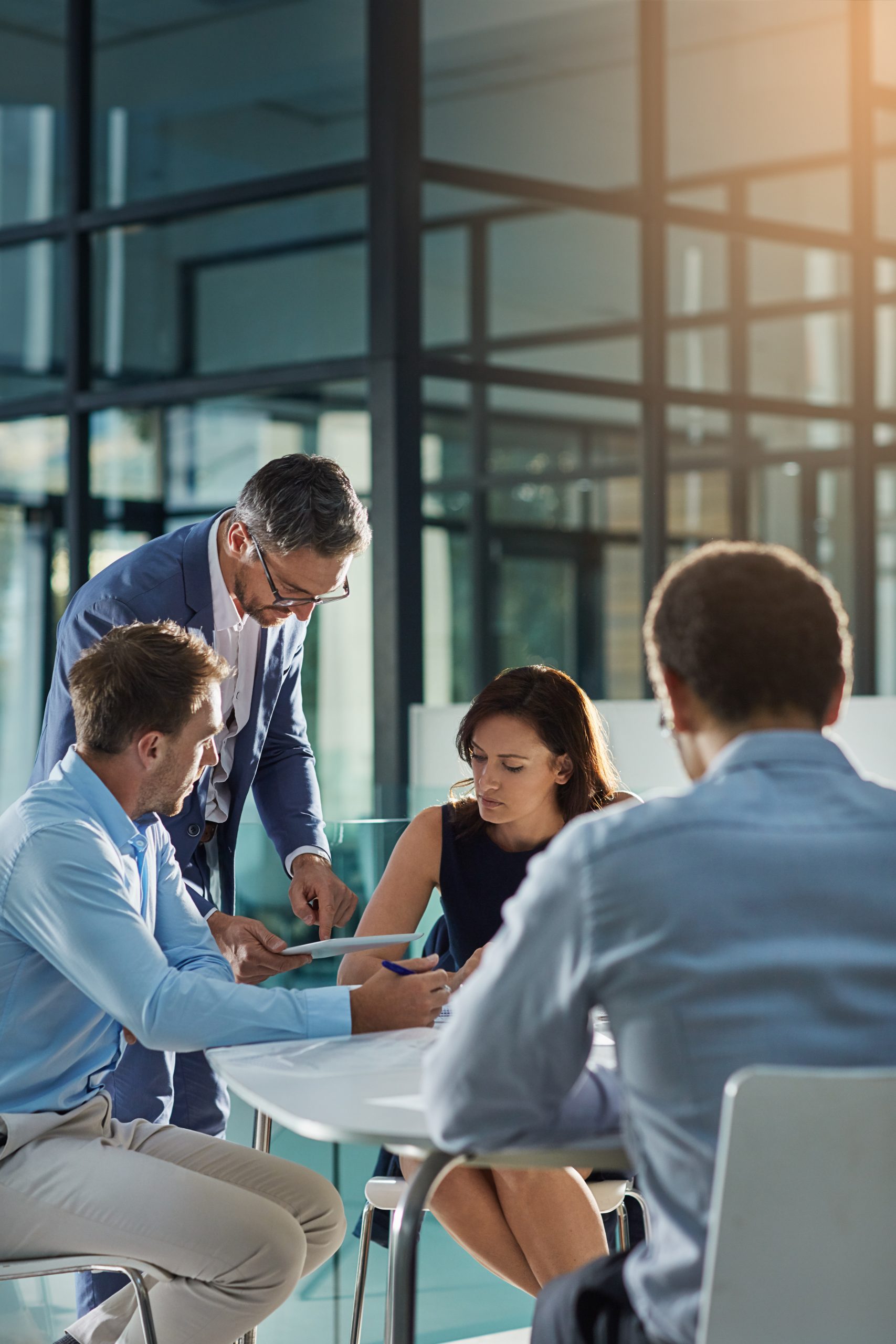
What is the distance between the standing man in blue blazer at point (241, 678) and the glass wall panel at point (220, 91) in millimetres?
4549

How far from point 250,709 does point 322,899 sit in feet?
1.16

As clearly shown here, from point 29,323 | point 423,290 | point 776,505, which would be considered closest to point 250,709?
point 423,290

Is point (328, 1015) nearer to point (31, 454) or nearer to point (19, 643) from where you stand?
point (31, 454)

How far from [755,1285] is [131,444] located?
544 centimetres

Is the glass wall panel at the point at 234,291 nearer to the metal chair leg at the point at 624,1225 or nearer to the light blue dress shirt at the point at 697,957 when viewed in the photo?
the metal chair leg at the point at 624,1225

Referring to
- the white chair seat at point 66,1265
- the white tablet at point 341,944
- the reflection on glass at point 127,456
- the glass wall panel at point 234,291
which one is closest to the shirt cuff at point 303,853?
the white tablet at point 341,944

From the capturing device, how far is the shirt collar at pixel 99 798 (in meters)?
1.84

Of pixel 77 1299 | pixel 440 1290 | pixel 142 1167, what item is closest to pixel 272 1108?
pixel 142 1167

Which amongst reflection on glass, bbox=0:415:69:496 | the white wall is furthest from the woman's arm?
reflection on glass, bbox=0:415:69:496

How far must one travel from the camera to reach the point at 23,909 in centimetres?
176

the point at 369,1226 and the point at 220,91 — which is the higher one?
the point at 220,91

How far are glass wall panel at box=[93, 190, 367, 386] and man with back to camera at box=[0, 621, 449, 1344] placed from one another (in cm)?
475

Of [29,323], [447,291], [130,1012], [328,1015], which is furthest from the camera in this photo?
[447,291]

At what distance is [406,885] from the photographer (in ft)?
8.30
